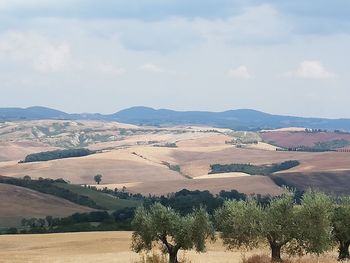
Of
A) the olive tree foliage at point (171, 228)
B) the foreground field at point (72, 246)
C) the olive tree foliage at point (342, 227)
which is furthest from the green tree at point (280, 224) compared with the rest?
the foreground field at point (72, 246)

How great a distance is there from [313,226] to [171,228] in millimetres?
15357

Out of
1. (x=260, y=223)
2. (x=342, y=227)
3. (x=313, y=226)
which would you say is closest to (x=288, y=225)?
(x=313, y=226)

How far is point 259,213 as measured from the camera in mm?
60625

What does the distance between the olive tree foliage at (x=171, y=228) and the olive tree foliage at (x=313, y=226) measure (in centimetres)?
1140

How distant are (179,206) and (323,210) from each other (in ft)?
451

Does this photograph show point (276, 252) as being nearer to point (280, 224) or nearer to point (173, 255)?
point (280, 224)

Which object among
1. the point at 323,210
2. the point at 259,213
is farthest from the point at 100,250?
the point at 323,210

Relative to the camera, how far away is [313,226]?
57.3m

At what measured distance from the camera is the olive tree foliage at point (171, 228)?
63.3 m

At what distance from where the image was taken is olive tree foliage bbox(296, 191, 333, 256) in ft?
187

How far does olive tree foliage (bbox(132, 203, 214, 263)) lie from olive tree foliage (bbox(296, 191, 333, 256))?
1140cm

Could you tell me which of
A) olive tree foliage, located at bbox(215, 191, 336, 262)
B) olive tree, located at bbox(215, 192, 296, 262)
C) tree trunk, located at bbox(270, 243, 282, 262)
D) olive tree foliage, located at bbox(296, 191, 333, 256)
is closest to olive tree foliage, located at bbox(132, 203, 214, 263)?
olive tree, located at bbox(215, 192, 296, 262)

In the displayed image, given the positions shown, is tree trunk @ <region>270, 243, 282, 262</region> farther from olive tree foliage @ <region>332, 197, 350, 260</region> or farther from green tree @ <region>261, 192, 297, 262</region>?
olive tree foliage @ <region>332, 197, 350, 260</region>

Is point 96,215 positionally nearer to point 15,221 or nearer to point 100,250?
point 15,221
